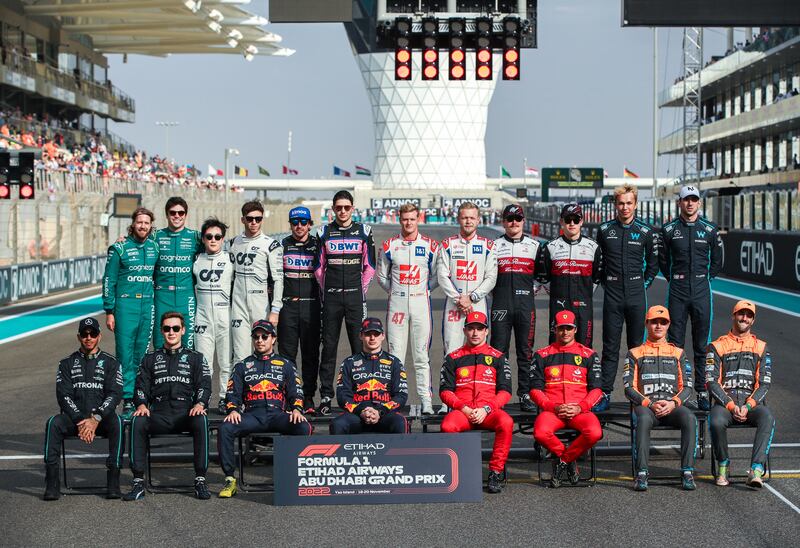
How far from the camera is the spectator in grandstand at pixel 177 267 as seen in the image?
10.5 m

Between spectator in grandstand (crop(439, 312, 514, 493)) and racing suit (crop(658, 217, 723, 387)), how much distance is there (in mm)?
2676

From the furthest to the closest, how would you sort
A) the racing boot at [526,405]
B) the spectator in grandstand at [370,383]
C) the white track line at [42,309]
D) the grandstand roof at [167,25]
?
the grandstand roof at [167,25] < the white track line at [42,309] < the racing boot at [526,405] < the spectator in grandstand at [370,383]

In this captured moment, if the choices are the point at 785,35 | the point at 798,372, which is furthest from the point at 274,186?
the point at 798,372

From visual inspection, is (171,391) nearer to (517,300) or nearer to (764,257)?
(517,300)

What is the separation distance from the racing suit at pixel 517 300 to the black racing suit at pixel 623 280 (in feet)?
2.42

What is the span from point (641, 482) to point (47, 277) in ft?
72.1

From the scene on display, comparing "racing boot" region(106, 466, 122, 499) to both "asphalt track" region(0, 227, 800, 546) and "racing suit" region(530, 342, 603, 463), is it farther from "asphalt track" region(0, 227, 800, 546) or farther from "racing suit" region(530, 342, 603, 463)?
"racing suit" region(530, 342, 603, 463)

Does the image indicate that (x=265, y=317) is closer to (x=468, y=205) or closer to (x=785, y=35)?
(x=468, y=205)

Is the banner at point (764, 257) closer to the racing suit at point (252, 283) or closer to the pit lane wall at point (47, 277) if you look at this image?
the racing suit at point (252, 283)

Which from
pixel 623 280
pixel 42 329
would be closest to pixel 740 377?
pixel 623 280

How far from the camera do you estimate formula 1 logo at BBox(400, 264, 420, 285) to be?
10.6 metres

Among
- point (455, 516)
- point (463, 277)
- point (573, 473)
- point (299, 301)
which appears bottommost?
point (455, 516)

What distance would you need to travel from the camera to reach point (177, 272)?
34.7 feet

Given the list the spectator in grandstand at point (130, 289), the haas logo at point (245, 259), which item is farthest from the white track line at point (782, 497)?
the spectator in grandstand at point (130, 289)
